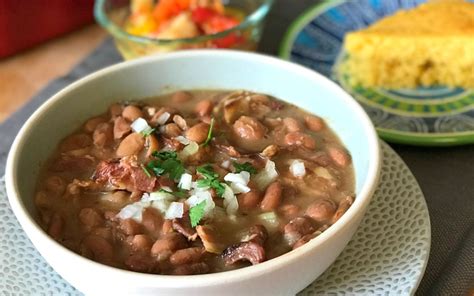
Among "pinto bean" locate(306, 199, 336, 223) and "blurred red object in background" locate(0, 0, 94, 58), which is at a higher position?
"pinto bean" locate(306, 199, 336, 223)

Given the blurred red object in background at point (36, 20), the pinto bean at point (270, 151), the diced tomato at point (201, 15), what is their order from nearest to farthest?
the pinto bean at point (270, 151), the diced tomato at point (201, 15), the blurred red object in background at point (36, 20)

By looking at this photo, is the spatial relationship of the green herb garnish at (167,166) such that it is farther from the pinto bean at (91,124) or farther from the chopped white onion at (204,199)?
the pinto bean at (91,124)

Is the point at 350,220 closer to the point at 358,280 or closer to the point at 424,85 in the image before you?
the point at 358,280

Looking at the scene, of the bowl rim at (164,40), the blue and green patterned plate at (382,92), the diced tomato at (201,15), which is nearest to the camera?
the blue and green patterned plate at (382,92)

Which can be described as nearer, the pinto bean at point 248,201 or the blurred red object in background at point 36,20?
the pinto bean at point 248,201

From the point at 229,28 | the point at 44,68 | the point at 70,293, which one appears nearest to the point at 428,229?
the point at 70,293

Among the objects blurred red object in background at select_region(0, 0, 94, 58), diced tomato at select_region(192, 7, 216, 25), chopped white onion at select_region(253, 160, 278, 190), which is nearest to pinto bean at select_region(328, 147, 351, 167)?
chopped white onion at select_region(253, 160, 278, 190)

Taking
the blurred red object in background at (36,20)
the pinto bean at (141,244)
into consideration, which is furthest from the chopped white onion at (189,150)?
the blurred red object in background at (36,20)

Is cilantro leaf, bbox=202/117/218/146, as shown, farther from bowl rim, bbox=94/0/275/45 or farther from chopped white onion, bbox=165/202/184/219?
bowl rim, bbox=94/0/275/45
